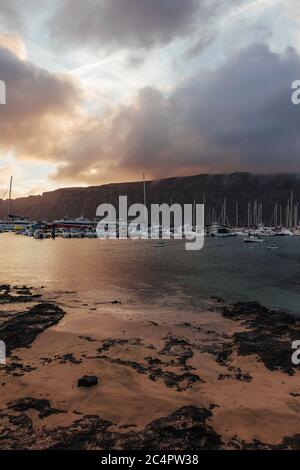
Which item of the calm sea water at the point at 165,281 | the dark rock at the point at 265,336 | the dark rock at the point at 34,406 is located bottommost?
the calm sea water at the point at 165,281

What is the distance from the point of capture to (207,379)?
10.6 m

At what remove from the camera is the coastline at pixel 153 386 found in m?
7.37

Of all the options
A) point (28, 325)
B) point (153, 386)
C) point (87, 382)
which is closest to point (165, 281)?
point (28, 325)

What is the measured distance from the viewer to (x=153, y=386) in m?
9.92

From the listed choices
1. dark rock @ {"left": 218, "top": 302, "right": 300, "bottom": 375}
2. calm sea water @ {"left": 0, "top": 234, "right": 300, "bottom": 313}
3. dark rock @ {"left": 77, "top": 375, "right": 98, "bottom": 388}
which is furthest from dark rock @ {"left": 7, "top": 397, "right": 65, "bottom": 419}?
calm sea water @ {"left": 0, "top": 234, "right": 300, "bottom": 313}

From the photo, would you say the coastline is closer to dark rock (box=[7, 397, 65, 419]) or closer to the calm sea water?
dark rock (box=[7, 397, 65, 419])

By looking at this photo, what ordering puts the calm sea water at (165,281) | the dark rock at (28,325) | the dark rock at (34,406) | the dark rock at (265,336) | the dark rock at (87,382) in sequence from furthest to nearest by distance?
the calm sea water at (165,281), the dark rock at (28,325), the dark rock at (265,336), the dark rock at (87,382), the dark rock at (34,406)

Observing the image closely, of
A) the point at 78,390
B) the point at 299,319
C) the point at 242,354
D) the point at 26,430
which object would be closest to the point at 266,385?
the point at 242,354

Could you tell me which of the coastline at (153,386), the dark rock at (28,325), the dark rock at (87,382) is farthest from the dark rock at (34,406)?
the dark rock at (28,325)

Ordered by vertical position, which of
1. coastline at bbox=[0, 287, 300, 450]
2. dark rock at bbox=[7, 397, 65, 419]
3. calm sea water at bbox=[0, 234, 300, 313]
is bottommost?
calm sea water at bbox=[0, 234, 300, 313]

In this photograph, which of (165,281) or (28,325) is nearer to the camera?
(28,325)

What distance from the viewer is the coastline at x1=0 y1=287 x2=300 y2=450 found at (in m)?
7.37

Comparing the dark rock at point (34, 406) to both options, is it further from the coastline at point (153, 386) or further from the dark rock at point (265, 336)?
the dark rock at point (265, 336)

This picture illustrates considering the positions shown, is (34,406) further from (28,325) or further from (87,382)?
(28,325)
